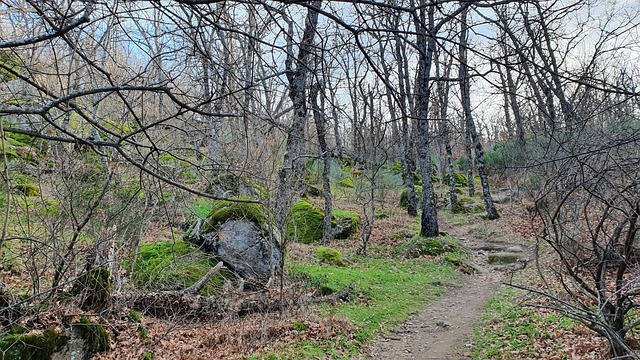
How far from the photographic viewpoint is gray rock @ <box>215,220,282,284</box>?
7832 millimetres

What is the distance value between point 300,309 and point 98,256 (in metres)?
3.03

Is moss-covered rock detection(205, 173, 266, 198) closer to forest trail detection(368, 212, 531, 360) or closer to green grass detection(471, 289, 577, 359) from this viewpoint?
forest trail detection(368, 212, 531, 360)

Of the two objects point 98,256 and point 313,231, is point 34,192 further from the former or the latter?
point 313,231

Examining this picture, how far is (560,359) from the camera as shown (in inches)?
184

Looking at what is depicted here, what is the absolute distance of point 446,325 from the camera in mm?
6500

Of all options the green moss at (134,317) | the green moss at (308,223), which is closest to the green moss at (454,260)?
the green moss at (308,223)

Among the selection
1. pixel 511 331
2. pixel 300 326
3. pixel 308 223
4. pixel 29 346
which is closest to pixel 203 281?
pixel 300 326

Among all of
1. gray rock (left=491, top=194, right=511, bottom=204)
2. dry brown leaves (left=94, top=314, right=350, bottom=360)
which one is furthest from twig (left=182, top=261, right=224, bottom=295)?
gray rock (left=491, top=194, right=511, bottom=204)

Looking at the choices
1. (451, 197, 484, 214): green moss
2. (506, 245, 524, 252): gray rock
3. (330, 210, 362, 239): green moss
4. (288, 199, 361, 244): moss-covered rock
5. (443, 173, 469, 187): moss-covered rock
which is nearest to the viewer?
(506, 245, 524, 252): gray rock

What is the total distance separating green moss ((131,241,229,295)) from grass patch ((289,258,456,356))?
5.29 ft

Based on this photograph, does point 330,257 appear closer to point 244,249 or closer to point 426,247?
point 244,249

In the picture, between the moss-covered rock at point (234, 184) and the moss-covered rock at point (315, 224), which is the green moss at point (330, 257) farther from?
the moss-covered rock at point (234, 184)

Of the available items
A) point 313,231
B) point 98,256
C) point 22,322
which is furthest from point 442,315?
point 313,231

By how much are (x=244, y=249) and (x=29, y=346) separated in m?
4.23
